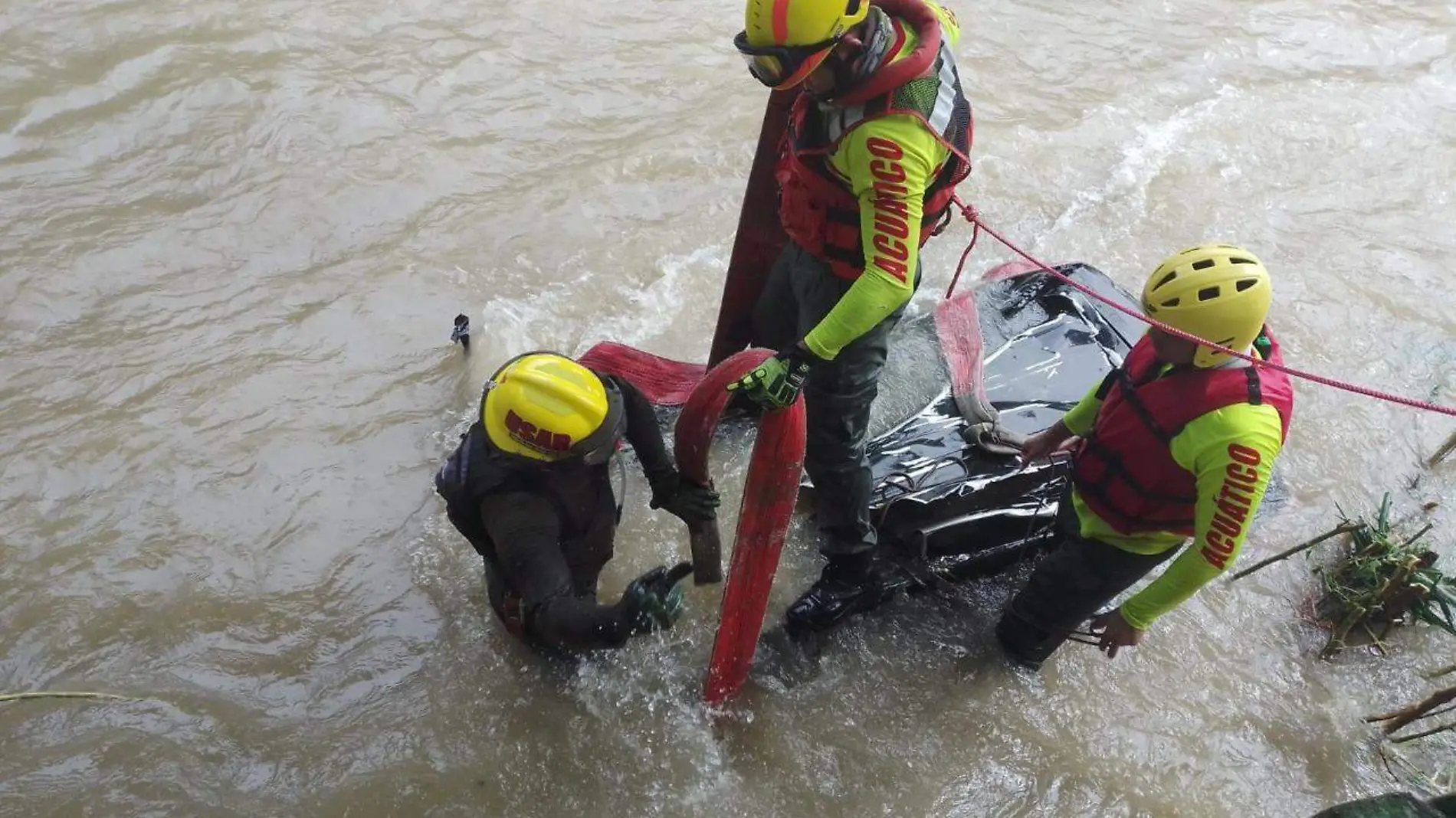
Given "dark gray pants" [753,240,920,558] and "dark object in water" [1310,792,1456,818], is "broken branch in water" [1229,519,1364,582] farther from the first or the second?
"dark gray pants" [753,240,920,558]

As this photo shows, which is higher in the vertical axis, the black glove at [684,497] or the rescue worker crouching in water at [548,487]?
the rescue worker crouching in water at [548,487]

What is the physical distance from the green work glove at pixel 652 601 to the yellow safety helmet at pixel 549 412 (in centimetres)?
46

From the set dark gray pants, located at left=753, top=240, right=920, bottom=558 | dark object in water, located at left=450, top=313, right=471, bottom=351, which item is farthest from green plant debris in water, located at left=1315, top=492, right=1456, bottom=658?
dark object in water, located at left=450, top=313, right=471, bottom=351

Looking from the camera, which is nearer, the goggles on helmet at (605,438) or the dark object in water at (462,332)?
the goggles on helmet at (605,438)

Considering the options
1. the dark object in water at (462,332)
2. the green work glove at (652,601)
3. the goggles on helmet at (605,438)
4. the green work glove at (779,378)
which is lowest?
the dark object in water at (462,332)

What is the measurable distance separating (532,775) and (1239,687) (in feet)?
9.70

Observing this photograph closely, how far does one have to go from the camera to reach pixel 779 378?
2.89 m

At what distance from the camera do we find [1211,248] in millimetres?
2920

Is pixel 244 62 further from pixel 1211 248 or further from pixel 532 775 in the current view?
pixel 1211 248

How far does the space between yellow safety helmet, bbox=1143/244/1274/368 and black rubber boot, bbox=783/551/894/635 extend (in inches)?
60.5

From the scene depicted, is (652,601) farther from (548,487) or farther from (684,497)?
(684,497)

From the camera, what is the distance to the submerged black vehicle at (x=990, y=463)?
12.7 ft

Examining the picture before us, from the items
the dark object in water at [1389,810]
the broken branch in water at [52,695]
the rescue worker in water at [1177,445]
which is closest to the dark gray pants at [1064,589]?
the rescue worker in water at [1177,445]

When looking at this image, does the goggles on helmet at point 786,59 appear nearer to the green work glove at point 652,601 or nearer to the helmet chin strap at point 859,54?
the helmet chin strap at point 859,54
